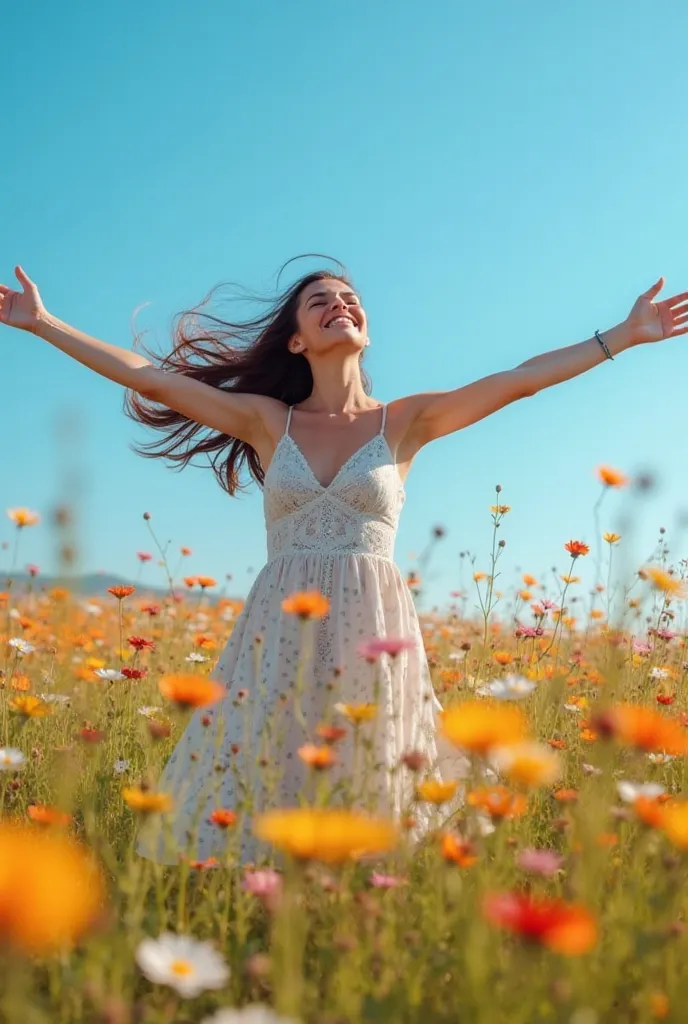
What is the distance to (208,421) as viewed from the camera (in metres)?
3.54

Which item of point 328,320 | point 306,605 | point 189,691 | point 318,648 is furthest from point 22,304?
point 189,691

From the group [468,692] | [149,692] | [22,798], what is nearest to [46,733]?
[22,798]

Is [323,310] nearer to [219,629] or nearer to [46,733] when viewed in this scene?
[46,733]

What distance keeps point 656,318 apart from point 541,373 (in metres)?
0.46

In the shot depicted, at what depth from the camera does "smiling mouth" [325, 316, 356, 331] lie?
3568mm

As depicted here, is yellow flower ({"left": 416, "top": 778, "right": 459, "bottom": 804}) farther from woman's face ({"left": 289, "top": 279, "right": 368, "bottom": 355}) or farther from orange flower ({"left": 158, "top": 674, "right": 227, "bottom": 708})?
woman's face ({"left": 289, "top": 279, "right": 368, "bottom": 355})

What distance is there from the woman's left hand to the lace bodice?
40.0 inches

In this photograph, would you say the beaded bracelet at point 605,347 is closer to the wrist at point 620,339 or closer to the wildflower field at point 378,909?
the wrist at point 620,339

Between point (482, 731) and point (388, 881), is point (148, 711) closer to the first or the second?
point (388, 881)

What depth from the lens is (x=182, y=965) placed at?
1.27 metres

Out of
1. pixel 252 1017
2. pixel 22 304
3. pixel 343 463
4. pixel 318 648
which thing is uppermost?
pixel 22 304

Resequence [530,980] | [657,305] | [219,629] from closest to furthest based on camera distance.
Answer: [530,980]
[657,305]
[219,629]

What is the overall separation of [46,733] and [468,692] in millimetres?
1573

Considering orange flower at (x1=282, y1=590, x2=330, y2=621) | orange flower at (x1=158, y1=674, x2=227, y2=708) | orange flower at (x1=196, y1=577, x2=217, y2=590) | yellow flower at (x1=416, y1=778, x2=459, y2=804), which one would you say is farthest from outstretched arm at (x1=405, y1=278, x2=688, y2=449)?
orange flower at (x1=158, y1=674, x2=227, y2=708)
